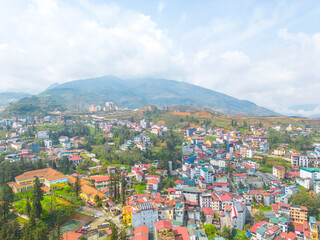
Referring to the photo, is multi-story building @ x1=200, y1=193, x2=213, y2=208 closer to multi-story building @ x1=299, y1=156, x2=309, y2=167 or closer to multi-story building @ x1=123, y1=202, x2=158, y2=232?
multi-story building @ x1=123, y1=202, x2=158, y2=232

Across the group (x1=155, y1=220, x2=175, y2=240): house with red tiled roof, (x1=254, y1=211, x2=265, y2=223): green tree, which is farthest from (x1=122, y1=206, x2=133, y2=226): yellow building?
(x1=254, y1=211, x2=265, y2=223): green tree

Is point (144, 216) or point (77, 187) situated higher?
point (77, 187)

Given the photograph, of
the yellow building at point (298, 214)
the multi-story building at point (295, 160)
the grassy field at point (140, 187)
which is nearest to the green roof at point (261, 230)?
the yellow building at point (298, 214)

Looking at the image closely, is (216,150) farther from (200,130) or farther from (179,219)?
(179,219)

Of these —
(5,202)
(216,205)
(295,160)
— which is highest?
(295,160)

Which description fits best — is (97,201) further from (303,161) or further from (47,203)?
(303,161)

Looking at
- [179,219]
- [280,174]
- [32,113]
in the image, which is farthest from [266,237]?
[32,113]

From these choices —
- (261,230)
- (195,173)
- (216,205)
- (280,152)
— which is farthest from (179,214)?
(280,152)
